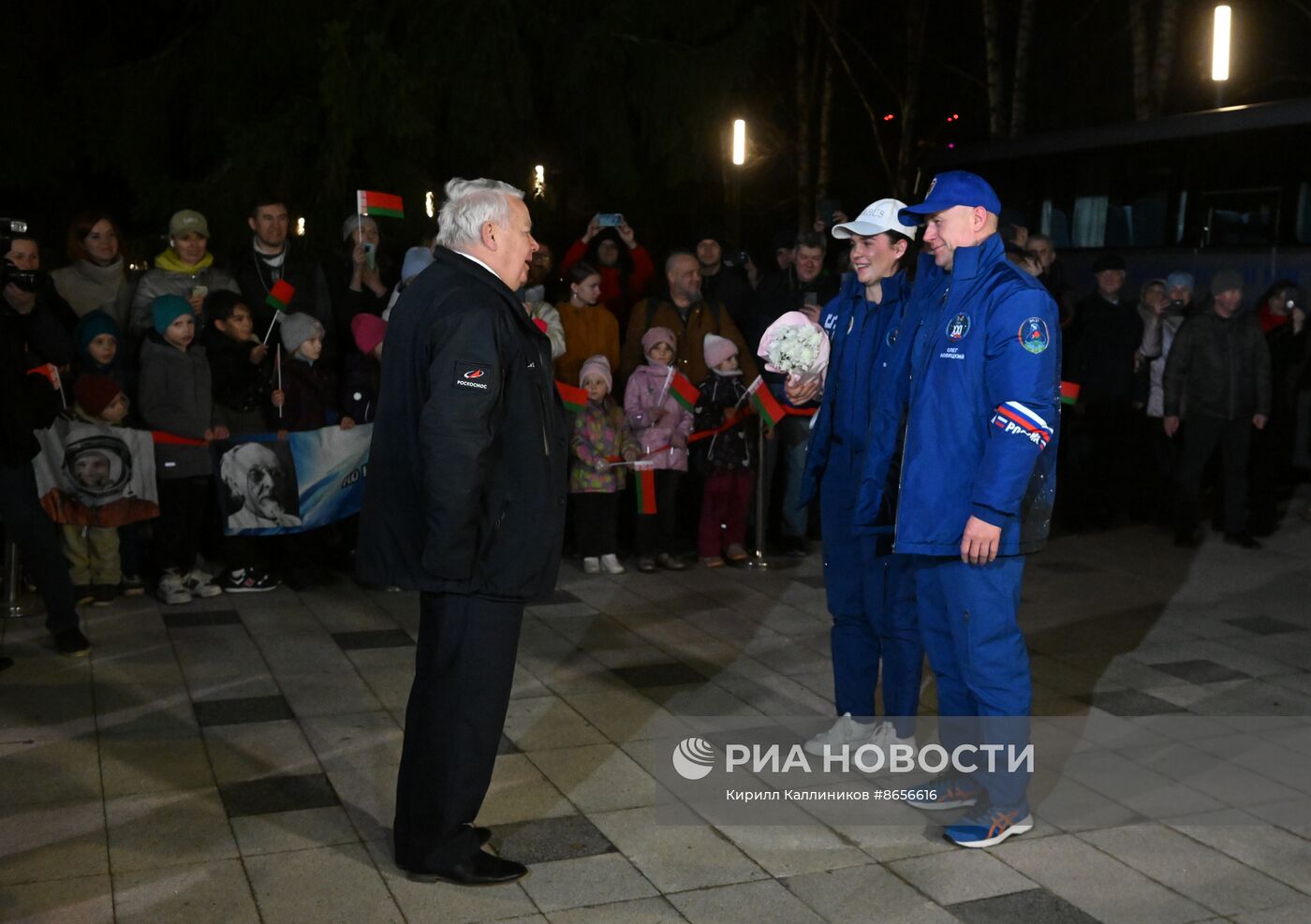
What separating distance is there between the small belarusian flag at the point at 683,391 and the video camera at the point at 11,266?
3768 mm

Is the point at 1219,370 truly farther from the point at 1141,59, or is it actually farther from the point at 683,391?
the point at 1141,59

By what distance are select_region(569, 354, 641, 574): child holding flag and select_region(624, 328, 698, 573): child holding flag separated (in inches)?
4.5

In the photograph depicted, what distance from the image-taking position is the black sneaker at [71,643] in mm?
6848

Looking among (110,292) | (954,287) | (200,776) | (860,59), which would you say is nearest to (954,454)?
(954,287)

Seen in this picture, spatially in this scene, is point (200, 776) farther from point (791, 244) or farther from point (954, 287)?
point (791, 244)

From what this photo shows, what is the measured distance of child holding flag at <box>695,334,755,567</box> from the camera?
9258 millimetres

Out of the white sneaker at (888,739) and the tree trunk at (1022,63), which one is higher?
the tree trunk at (1022,63)

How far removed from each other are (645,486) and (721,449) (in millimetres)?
551

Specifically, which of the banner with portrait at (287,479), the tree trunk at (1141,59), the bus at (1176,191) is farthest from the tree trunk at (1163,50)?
the banner with portrait at (287,479)

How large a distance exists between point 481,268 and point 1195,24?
26194 mm

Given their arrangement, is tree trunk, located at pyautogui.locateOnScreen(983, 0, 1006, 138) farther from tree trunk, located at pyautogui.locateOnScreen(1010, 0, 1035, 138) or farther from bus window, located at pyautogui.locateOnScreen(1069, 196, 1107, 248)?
bus window, located at pyautogui.locateOnScreen(1069, 196, 1107, 248)

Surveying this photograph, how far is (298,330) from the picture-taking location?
8438 mm

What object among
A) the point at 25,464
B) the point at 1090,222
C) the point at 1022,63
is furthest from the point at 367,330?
the point at 1022,63

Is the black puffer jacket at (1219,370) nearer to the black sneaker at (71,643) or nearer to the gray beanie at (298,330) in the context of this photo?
the gray beanie at (298,330)
